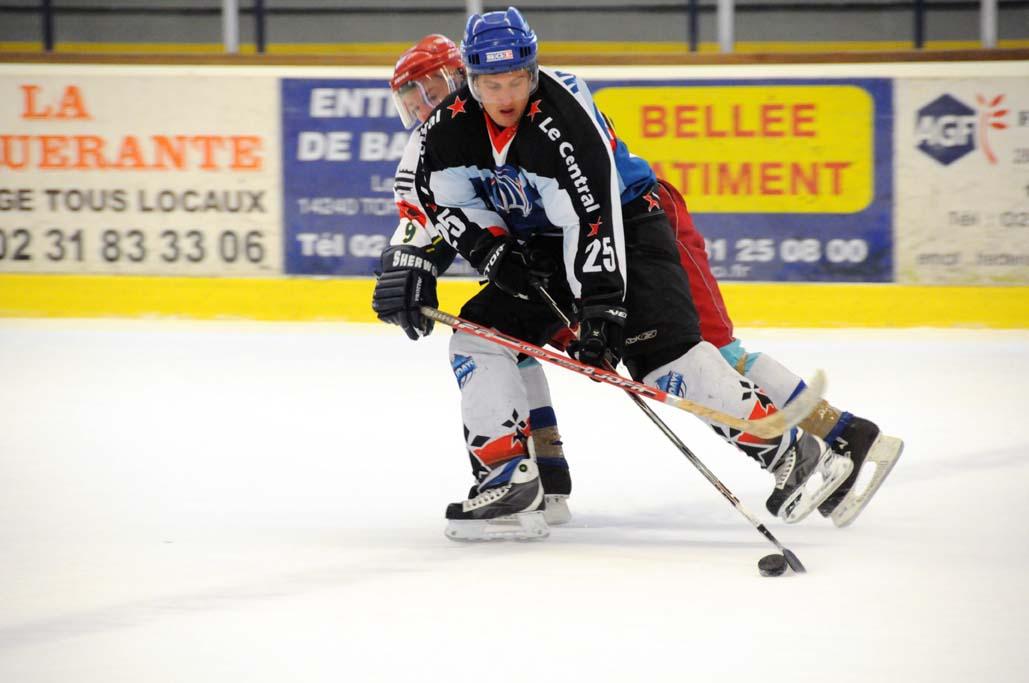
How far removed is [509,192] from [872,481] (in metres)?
1.03

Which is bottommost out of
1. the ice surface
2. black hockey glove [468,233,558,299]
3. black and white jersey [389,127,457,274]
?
the ice surface

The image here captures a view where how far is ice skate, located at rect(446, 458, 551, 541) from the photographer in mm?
2775

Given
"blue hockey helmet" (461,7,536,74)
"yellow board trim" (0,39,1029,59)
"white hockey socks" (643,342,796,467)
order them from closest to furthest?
"blue hockey helmet" (461,7,536,74)
"white hockey socks" (643,342,796,467)
"yellow board trim" (0,39,1029,59)

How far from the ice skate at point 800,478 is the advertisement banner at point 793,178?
10.1 feet

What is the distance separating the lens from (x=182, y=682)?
6.17 ft

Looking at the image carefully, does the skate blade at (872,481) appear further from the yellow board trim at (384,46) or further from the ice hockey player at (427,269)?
the yellow board trim at (384,46)

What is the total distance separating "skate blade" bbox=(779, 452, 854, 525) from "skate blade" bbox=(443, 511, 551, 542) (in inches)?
20.8

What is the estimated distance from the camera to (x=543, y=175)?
8.72 feet

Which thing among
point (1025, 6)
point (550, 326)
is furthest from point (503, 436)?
point (1025, 6)

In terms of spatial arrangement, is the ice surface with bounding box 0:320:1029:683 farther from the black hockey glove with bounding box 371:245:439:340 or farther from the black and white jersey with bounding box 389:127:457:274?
the black and white jersey with bounding box 389:127:457:274

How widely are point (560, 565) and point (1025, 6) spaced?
23.0ft

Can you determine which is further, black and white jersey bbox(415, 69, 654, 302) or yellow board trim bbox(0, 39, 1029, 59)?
yellow board trim bbox(0, 39, 1029, 59)

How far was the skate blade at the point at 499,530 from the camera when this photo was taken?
9.10 feet

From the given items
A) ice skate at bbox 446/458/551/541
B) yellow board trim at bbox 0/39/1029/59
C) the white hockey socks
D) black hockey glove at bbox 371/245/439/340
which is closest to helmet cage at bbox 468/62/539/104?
black hockey glove at bbox 371/245/439/340
